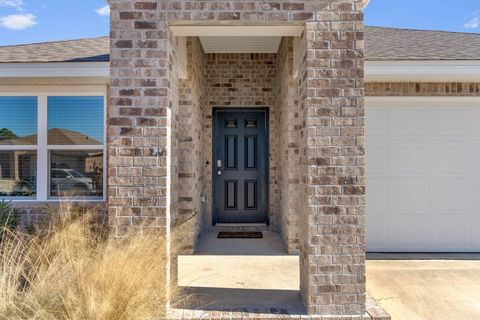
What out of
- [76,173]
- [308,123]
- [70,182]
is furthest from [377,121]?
[70,182]

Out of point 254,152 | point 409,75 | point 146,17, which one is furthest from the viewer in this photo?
point 254,152

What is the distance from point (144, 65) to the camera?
10.2ft

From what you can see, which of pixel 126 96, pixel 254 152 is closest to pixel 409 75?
pixel 254 152

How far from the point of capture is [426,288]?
13.1 feet

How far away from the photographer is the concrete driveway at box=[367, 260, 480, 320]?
3.42 m

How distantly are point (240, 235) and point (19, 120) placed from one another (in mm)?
4080

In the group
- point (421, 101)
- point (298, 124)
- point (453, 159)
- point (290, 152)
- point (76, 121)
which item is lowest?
point (453, 159)

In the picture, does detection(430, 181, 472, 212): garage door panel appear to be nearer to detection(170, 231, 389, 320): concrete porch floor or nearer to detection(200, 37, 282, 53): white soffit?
detection(170, 231, 389, 320): concrete porch floor

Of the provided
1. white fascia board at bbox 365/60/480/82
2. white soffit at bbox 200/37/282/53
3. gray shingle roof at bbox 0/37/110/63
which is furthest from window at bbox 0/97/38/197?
white fascia board at bbox 365/60/480/82

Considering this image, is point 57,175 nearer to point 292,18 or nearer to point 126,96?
point 126,96

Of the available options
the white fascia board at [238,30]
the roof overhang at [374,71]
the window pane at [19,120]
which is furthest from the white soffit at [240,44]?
the window pane at [19,120]

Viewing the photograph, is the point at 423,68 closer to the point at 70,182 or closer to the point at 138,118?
the point at 138,118

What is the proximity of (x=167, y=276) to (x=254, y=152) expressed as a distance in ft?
13.5

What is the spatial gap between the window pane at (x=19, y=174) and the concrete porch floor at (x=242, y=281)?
2.76 metres
